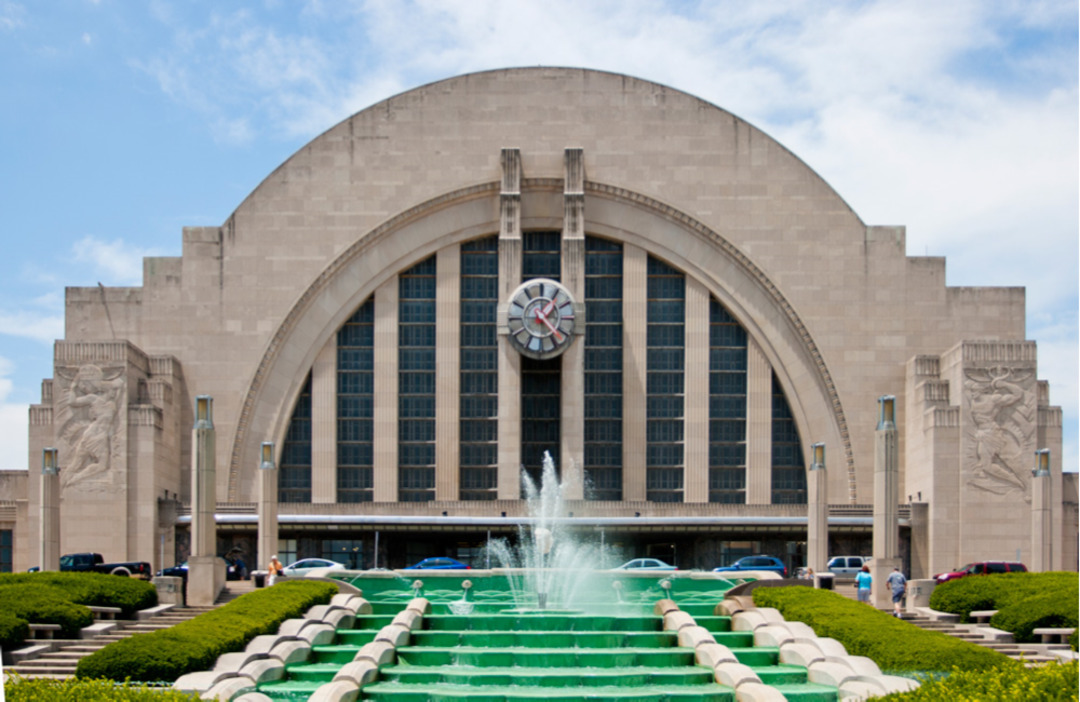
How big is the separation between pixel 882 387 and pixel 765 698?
35.2m

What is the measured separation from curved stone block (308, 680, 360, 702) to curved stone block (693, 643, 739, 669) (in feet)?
21.9

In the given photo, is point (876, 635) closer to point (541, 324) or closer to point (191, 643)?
point (191, 643)

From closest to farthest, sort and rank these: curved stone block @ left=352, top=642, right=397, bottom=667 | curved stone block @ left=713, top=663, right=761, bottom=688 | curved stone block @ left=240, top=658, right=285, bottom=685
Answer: curved stone block @ left=713, top=663, right=761, bottom=688 < curved stone block @ left=240, top=658, right=285, bottom=685 < curved stone block @ left=352, top=642, right=397, bottom=667

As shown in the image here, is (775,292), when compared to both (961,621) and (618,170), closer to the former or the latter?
(618,170)

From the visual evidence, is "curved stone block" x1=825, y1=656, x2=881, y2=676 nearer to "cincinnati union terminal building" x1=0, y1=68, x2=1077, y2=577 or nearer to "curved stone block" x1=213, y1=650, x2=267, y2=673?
"curved stone block" x1=213, y1=650, x2=267, y2=673

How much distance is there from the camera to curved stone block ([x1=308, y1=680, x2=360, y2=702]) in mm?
21344

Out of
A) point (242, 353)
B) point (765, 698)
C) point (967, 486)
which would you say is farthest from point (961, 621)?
point (242, 353)

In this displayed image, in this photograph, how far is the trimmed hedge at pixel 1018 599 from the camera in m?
28.3

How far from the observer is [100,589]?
3105 cm

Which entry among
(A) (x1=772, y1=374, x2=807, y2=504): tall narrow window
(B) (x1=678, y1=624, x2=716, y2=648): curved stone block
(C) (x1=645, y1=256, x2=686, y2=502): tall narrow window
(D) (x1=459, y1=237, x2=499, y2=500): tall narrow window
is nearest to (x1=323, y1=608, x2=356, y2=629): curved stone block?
(B) (x1=678, y1=624, x2=716, y2=648): curved stone block

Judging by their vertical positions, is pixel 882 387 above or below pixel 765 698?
above

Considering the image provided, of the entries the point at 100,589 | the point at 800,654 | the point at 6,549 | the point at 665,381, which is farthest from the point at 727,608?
the point at 6,549

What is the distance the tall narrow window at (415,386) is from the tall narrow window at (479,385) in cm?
135

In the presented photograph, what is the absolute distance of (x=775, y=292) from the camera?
181ft
